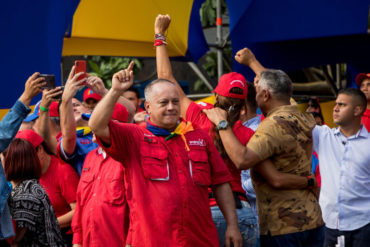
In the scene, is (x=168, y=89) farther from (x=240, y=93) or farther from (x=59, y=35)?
(x=59, y=35)

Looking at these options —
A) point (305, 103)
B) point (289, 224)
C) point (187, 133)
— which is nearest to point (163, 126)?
point (187, 133)

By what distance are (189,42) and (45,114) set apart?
Result: 7.72ft

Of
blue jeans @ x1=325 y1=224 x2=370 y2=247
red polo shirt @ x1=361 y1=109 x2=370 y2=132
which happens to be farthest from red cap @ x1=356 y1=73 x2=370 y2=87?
blue jeans @ x1=325 y1=224 x2=370 y2=247

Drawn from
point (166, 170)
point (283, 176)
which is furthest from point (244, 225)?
point (166, 170)

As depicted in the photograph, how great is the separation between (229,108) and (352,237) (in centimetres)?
171

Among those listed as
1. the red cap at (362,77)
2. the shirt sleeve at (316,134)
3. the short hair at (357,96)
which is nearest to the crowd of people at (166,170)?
the shirt sleeve at (316,134)

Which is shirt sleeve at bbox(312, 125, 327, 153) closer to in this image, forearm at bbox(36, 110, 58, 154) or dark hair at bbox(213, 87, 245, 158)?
dark hair at bbox(213, 87, 245, 158)

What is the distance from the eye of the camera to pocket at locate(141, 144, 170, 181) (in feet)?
10.0

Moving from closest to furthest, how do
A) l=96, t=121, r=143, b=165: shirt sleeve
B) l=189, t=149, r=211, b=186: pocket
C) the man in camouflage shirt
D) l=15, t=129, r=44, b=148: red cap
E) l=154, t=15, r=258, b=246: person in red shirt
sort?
l=96, t=121, r=143, b=165: shirt sleeve
l=189, t=149, r=211, b=186: pocket
the man in camouflage shirt
l=154, t=15, r=258, b=246: person in red shirt
l=15, t=129, r=44, b=148: red cap

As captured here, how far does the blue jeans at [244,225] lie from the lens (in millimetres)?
3465

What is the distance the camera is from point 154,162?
3068 mm

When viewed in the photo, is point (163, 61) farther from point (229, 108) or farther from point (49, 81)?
point (49, 81)

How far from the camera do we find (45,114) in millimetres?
4266

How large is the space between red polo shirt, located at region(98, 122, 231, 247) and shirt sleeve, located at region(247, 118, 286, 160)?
0.36m
